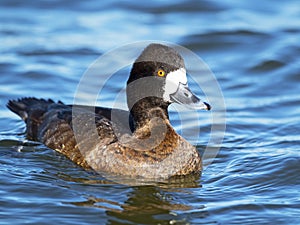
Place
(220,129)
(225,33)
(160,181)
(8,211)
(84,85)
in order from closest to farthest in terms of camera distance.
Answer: (8,211)
(160,181)
(220,129)
(84,85)
(225,33)

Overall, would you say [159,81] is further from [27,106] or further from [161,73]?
[27,106]

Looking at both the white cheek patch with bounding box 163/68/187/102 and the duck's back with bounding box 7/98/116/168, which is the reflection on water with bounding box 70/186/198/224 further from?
the white cheek patch with bounding box 163/68/187/102

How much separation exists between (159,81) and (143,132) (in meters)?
0.66

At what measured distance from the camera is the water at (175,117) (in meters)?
7.15

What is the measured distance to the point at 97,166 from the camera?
25.9 feet

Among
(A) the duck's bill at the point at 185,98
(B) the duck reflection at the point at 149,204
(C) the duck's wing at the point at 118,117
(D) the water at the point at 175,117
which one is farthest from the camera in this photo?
(C) the duck's wing at the point at 118,117

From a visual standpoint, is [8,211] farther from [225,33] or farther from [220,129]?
[225,33]

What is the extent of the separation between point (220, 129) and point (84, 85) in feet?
9.11

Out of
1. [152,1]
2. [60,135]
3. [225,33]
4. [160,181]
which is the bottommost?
[160,181]

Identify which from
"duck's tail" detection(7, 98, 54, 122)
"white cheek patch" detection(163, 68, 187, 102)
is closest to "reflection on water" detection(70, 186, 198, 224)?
"white cheek patch" detection(163, 68, 187, 102)

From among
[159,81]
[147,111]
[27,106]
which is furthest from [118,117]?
[27,106]

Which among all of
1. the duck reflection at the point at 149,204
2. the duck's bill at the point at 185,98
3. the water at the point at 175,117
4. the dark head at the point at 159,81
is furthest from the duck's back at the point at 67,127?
the duck's bill at the point at 185,98

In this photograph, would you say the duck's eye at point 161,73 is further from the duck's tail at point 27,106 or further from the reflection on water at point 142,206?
the duck's tail at point 27,106

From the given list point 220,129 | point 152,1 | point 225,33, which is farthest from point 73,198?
point 152,1
